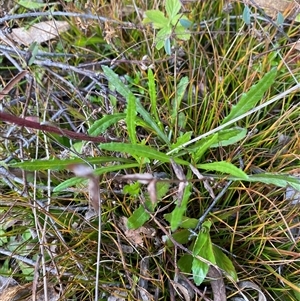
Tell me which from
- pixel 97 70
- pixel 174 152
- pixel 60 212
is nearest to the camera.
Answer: pixel 174 152

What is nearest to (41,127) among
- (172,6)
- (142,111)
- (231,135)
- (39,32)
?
(142,111)

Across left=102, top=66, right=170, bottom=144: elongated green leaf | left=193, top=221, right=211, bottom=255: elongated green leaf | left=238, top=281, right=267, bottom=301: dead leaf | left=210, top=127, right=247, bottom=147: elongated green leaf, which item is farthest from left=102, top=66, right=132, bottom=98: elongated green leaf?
left=238, top=281, right=267, bottom=301: dead leaf

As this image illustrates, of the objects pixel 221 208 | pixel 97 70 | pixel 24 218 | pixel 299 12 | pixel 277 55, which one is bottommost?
pixel 24 218

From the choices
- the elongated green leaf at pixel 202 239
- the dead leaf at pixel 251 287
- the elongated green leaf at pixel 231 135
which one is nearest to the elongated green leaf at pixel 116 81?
the elongated green leaf at pixel 231 135

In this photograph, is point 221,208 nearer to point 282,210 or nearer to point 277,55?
point 282,210

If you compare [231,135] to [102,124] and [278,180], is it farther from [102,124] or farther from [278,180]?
[102,124]

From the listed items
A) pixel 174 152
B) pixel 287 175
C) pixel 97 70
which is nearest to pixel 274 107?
pixel 287 175
